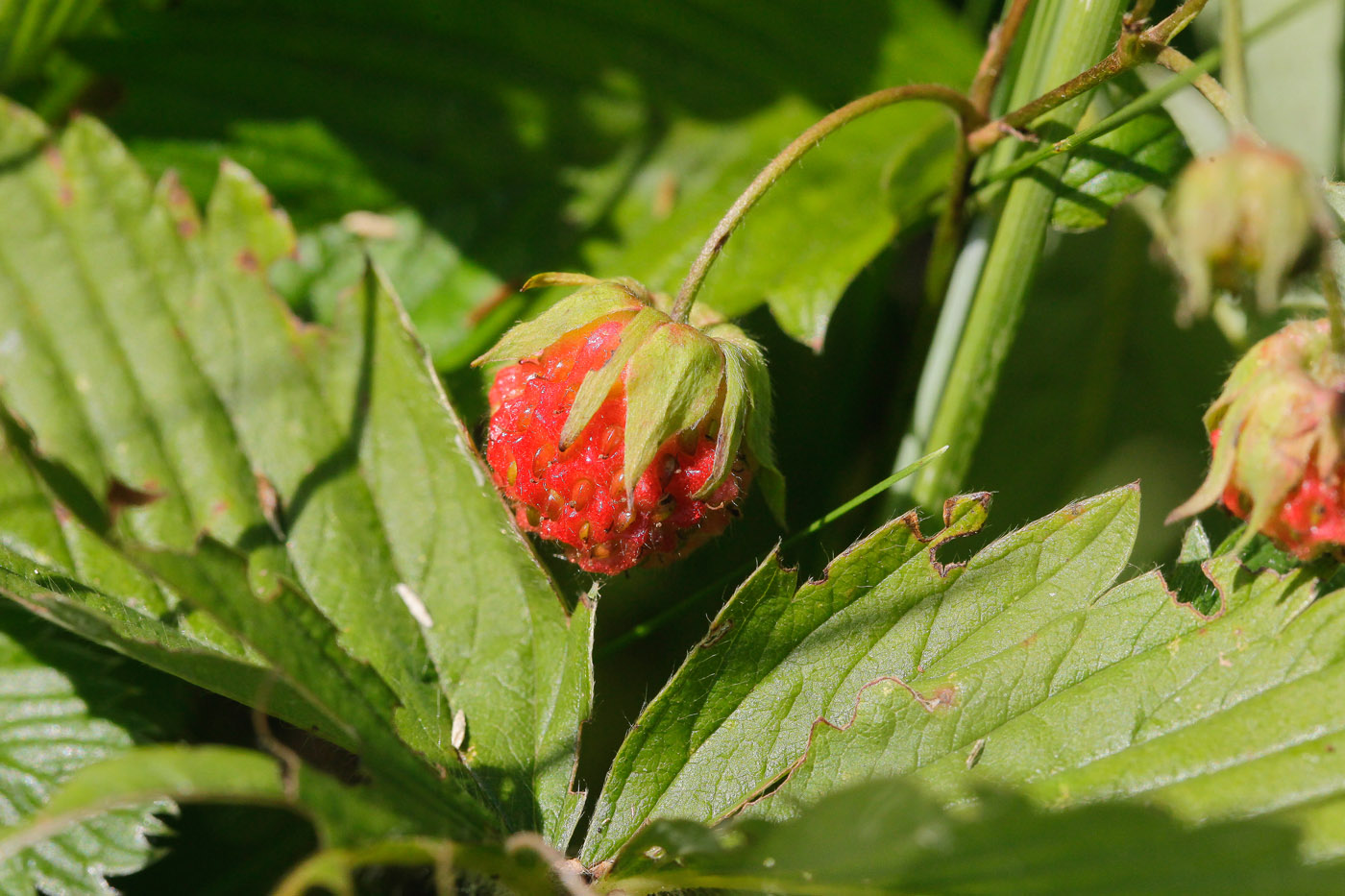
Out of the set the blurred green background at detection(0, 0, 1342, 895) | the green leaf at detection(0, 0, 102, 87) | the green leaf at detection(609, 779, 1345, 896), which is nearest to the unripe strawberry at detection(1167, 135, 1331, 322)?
the green leaf at detection(609, 779, 1345, 896)

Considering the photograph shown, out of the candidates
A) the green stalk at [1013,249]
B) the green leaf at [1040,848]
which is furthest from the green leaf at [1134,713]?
the green stalk at [1013,249]

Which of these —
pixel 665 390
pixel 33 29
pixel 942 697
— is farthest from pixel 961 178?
pixel 33 29

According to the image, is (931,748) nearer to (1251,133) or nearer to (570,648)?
(570,648)

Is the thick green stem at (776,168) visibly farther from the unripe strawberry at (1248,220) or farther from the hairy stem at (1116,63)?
the unripe strawberry at (1248,220)

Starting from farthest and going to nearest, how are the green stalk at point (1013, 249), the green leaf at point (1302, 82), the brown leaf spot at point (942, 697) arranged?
the green leaf at point (1302, 82), the green stalk at point (1013, 249), the brown leaf spot at point (942, 697)

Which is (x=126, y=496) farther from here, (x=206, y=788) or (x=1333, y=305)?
(x=1333, y=305)
